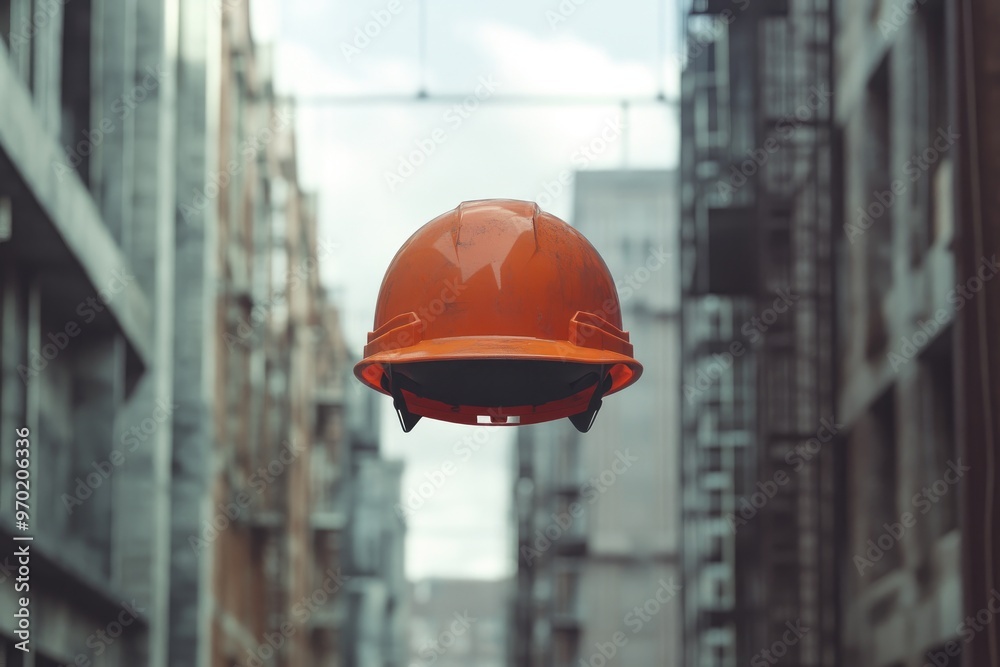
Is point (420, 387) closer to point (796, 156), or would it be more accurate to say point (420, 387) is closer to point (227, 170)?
point (796, 156)

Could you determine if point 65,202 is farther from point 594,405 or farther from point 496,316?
point 496,316

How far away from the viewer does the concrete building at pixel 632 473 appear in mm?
58312

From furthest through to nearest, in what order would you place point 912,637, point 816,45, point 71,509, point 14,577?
point 816,45
point 71,509
point 912,637
point 14,577

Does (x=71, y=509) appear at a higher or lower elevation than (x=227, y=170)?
lower

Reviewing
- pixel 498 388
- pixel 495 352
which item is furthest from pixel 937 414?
pixel 495 352

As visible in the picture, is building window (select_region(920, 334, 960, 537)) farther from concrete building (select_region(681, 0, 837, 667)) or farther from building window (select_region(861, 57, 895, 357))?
concrete building (select_region(681, 0, 837, 667))

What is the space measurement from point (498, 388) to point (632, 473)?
5350 centimetres

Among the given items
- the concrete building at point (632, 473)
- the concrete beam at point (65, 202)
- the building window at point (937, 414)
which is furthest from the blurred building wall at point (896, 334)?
the concrete building at point (632, 473)

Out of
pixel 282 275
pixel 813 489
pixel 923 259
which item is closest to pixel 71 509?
pixel 813 489

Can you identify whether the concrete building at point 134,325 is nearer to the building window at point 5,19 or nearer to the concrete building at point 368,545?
the building window at point 5,19

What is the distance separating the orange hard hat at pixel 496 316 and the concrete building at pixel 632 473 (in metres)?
49.5

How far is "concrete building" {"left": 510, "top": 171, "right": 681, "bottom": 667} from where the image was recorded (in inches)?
2296

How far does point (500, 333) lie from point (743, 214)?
17.5 meters

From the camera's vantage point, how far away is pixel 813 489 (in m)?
21.0
